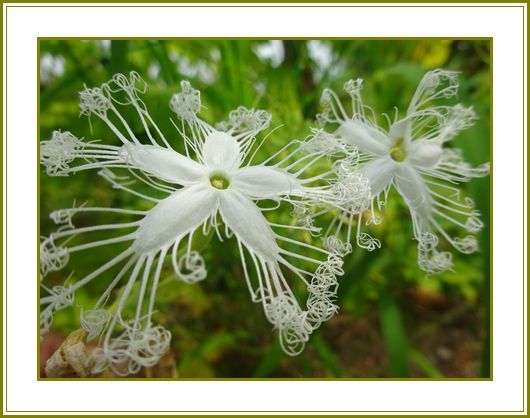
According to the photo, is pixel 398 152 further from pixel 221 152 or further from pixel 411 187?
pixel 221 152

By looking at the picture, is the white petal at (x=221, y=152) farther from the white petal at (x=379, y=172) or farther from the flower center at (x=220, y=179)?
the white petal at (x=379, y=172)

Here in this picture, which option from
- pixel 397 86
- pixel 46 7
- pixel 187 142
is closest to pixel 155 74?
pixel 46 7

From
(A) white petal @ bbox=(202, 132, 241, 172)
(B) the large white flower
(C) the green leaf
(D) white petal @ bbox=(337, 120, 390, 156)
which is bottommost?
(C) the green leaf

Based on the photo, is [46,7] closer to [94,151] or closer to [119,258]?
[94,151]

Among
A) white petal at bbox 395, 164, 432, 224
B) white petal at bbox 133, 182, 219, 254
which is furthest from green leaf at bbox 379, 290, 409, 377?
white petal at bbox 133, 182, 219, 254

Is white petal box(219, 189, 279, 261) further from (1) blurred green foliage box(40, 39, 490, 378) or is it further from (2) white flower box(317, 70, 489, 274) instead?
(1) blurred green foliage box(40, 39, 490, 378)

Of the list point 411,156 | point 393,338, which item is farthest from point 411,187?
point 393,338

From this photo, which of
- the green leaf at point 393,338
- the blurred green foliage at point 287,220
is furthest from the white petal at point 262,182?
the green leaf at point 393,338
